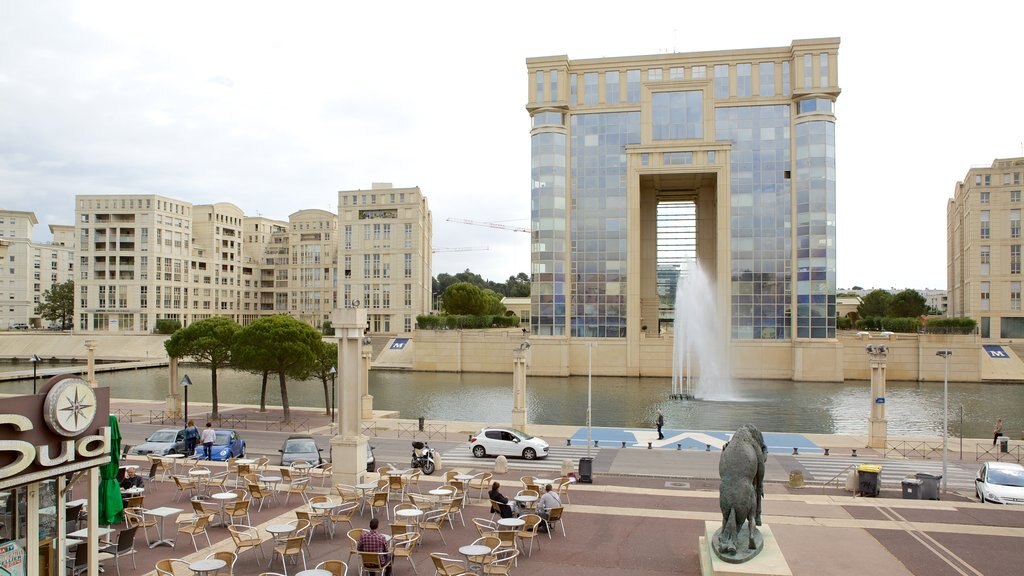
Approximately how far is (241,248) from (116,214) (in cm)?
2526

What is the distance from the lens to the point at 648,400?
53.6 metres

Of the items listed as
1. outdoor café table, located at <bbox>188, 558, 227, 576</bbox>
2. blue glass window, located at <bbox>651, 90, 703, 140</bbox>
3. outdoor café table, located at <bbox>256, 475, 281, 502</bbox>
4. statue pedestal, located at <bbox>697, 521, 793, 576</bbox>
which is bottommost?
outdoor café table, located at <bbox>256, 475, 281, 502</bbox>

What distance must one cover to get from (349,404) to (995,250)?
101 m

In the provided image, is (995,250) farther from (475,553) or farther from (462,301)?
(475,553)

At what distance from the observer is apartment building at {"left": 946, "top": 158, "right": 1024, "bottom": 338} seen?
297ft

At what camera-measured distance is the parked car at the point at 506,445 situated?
28.6m

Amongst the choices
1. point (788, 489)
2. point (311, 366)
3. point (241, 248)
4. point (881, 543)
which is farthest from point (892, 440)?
point (241, 248)

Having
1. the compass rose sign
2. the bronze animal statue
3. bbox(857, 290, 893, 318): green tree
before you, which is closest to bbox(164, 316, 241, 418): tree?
the compass rose sign

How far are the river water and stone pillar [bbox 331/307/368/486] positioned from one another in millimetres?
24120

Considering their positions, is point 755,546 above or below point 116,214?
below

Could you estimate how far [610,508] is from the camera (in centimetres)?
1800

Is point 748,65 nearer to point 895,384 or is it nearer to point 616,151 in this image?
point 616,151

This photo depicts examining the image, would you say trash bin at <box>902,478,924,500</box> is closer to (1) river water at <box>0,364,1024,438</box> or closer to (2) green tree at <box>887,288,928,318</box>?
(1) river water at <box>0,364,1024,438</box>

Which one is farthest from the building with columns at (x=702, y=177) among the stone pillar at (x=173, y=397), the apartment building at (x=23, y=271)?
the apartment building at (x=23, y=271)
